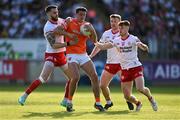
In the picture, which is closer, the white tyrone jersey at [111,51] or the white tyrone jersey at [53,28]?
the white tyrone jersey at [53,28]

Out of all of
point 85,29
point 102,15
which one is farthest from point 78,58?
point 102,15

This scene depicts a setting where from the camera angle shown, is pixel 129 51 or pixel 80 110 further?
pixel 80 110

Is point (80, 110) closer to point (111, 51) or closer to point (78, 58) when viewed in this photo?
point (78, 58)

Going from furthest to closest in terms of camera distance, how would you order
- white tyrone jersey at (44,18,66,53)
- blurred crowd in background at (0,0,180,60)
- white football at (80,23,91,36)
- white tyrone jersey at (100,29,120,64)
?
blurred crowd in background at (0,0,180,60) < white tyrone jersey at (100,29,120,64) < white tyrone jersey at (44,18,66,53) < white football at (80,23,91,36)

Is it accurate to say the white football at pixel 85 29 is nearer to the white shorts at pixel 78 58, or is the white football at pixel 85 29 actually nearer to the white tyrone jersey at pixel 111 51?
the white shorts at pixel 78 58

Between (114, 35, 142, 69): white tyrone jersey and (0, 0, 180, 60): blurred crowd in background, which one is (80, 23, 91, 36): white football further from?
(0, 0, 180, 60): blurred crowd in background

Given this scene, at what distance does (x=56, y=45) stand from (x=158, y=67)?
14337 mm

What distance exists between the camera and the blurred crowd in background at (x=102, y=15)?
31594 millimetres

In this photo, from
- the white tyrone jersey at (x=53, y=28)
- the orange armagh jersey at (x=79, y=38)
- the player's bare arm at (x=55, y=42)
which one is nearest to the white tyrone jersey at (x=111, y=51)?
the orange armagh jersey at (x=79, y=38)

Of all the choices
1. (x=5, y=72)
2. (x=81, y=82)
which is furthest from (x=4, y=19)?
(x=81, y=82)

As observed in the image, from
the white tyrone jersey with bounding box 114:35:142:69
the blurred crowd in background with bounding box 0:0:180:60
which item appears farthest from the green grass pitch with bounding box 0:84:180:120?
the blurred crowd in background with bounding box 0:0:180:60

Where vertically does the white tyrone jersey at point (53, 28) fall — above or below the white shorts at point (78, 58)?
above

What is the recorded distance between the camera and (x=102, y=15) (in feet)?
107

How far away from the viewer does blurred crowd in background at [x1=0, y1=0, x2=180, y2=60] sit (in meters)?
31.6
